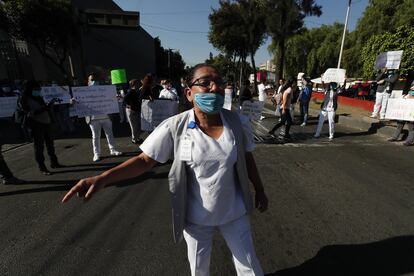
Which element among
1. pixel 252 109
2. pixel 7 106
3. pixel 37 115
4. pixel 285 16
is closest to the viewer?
pixel 37 115

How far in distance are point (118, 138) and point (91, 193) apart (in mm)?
7493

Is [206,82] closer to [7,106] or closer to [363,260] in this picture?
[363,260]

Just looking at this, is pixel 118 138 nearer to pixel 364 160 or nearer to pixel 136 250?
pixel 136 250

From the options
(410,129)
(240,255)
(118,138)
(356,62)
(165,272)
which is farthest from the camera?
(356,62)

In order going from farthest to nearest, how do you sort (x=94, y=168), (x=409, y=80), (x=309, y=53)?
(x=309, y=53) < (x=409, y=80) < (x=94, y=168)

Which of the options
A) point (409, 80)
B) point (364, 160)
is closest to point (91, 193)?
point (364, 160)

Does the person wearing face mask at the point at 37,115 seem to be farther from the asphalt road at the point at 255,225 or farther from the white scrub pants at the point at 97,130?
the white scrub pants at the point at 97,130

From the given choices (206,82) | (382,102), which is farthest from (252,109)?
(206,82)

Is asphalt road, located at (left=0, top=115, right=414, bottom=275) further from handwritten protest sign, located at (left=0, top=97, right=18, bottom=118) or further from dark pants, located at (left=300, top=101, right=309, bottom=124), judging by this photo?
dark pants, located at (left=300, top=101, right=309, bottom=124)

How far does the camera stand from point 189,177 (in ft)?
5.68

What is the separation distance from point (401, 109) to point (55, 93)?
1061 cm

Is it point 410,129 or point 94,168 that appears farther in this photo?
point 410,129

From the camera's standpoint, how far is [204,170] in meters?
1.64

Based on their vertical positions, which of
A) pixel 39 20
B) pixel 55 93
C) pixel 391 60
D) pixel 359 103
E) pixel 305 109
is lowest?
pixel 359 103
